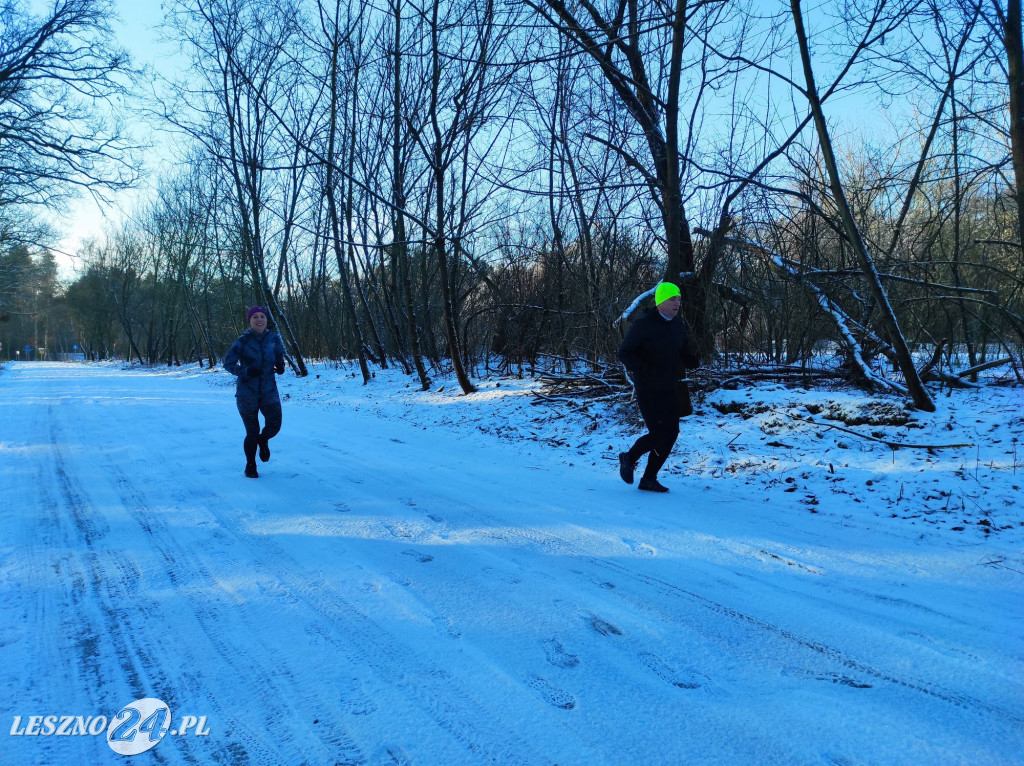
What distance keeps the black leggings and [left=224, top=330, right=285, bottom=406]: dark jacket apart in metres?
0.05

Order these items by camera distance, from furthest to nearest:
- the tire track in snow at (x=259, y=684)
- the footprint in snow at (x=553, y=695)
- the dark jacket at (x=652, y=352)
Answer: the dark jacket at (x=652, y=352) < the footprint in snow at (x=553, y=695) < the tire track in snow at (x=259, y=684)

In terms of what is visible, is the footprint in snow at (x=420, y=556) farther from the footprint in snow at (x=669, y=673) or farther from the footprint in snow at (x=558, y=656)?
the footprint in snow at (x=669, y=673)

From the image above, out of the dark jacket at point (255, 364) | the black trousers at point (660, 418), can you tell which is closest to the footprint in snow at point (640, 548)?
Answer: the black trousers at point (660, 418)

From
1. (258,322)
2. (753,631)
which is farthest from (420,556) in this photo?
(258,322)

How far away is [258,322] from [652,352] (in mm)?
4184

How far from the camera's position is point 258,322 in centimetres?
622

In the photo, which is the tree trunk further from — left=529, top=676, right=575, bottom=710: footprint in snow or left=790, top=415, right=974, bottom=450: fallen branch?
left=529, top=676, right=575, bottom=710: footprint in snow

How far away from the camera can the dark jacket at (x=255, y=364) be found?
244 inches

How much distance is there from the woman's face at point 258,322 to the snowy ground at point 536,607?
159 centimetres

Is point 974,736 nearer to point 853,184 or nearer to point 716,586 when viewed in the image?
point 716,586

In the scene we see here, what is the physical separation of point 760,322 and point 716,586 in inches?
286

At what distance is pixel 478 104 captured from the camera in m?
12.6

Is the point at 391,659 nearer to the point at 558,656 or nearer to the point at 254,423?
the point at 558,656

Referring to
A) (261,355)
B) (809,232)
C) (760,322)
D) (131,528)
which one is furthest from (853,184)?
(131,528)
